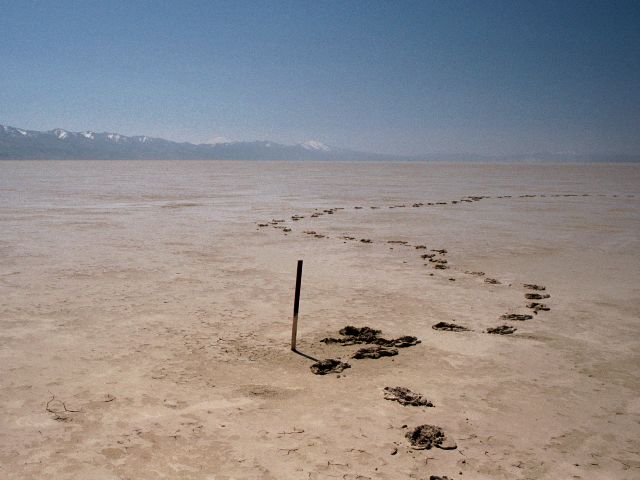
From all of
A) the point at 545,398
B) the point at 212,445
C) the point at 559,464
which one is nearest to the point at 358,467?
the point at 212,445

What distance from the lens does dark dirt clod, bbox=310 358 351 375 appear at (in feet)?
19.2

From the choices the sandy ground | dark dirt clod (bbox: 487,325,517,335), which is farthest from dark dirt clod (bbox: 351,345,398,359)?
dark dirt clod (bbox: 487,325,517,335)

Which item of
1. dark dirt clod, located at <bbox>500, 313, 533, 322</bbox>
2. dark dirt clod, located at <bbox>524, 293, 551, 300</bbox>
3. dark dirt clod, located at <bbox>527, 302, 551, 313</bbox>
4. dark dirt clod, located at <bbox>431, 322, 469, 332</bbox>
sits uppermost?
dark dirt clod, located at <bbox>524, 293, 551, 300</bbox>

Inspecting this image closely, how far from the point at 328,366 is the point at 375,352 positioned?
75 centimetres

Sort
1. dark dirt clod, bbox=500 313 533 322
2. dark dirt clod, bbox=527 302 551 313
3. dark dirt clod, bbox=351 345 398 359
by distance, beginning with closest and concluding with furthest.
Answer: dark dirt clod, bbox=351 345 398 359 < dark dirt clod, bbox=500 313 533 322 < dark dirt clod, bbox=527 302 551 313

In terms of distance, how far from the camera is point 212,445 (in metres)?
4.30

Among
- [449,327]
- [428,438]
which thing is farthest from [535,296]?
[428,438]

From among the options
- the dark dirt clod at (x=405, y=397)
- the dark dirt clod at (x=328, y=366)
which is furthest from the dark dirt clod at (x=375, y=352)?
the dark dirt clod at (x=405, y=397)

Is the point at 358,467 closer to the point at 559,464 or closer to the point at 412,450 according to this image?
the point at 412,450

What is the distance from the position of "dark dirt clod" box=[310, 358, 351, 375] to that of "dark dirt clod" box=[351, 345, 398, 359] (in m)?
0.33

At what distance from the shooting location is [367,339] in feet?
22.6

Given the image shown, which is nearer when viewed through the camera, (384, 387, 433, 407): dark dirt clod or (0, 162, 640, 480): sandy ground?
(0, 162, 640, 480): sandy ground

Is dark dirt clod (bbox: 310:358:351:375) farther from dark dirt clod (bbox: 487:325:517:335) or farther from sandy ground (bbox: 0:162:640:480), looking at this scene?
dark dirt clod (bbox: 487:325:517:335)

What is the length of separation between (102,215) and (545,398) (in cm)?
1837
